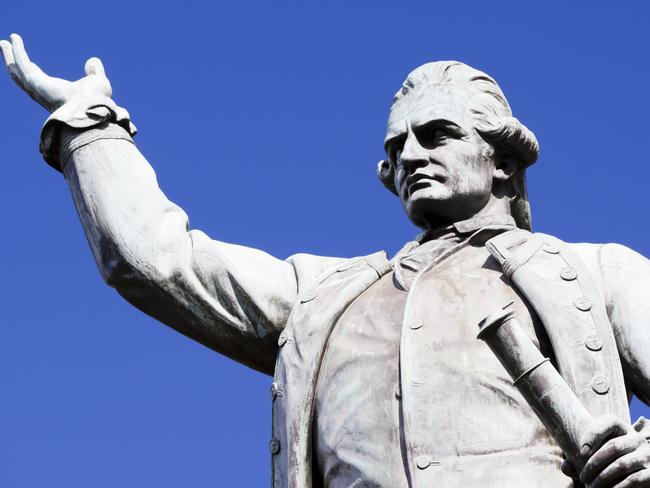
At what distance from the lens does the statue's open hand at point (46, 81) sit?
1109 cm

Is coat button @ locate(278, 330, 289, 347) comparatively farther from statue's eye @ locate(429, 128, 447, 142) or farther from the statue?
statue's eye @ locate(429, 128, 447, 142)

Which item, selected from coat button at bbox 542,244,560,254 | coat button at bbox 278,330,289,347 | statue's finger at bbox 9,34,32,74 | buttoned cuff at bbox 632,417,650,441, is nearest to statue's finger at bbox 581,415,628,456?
buttoned cuff at bbox 632,417,650,441

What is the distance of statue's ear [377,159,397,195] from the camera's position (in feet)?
36.3

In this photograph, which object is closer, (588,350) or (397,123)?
(588,350)

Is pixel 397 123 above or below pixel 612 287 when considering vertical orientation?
above

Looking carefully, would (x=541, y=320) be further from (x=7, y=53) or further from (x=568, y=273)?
(x=7, y=53)

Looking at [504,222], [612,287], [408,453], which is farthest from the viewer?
[504,222]

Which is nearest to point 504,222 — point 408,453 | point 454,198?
point 454,198

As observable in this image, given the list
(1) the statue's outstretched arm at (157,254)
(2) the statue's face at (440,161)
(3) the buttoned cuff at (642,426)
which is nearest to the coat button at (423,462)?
(3) the buttoned cuff at (642,426)

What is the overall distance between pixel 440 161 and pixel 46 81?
2.36m

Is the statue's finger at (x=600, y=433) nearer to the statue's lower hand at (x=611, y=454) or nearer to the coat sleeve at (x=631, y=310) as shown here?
the statue's lower hand at (x=611, y=454)

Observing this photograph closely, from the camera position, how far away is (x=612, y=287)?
396 inches

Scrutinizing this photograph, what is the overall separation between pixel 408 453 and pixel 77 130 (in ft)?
9.53

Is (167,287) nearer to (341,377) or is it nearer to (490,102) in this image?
(341,377)
